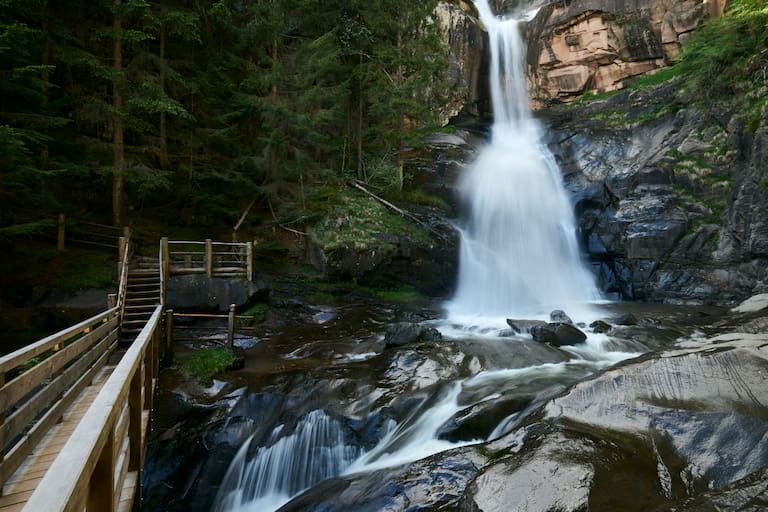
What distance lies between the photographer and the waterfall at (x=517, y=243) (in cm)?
1534

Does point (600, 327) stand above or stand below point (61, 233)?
below

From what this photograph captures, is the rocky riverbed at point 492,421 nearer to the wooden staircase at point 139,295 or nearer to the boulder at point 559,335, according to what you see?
the boulder at point 559,335

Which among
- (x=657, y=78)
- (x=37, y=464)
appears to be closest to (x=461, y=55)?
(x=657, y=78)

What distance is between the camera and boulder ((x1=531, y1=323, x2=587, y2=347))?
9781 millimetres

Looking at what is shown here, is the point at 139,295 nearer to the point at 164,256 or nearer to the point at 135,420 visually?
the point at 164,256

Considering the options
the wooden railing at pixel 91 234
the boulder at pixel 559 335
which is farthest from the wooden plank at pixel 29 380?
the wooden railing at pixel 91 234

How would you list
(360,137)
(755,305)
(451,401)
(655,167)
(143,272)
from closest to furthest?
(451,401) < (143,272) < (755,305) < (655,167) < (360,137)

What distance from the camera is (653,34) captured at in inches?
876

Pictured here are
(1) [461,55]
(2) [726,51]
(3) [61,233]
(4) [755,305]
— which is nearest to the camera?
(4) [755,305]

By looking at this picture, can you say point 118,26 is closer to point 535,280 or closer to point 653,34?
point 535,280

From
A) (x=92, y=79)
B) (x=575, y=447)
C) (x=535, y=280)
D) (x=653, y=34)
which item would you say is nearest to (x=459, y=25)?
(x=653, y=34)

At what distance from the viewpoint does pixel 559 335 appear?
387 inches

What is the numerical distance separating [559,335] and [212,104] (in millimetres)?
16427

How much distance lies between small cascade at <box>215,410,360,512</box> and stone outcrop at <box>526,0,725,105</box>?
2543cm
